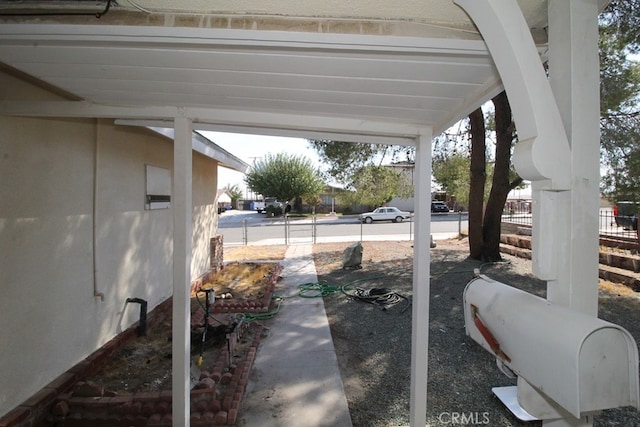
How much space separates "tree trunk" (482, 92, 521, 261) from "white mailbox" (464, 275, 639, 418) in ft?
26.7

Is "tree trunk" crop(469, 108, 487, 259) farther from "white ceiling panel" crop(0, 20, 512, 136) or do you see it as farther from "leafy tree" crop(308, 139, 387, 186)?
"white ceiling panel" crop(0, 20, 512, 136)

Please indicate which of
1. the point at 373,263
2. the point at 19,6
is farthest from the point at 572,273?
the point at 373,263

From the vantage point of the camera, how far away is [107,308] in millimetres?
3564

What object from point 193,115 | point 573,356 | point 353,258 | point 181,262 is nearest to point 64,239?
point 181,262

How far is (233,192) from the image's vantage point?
52500 mm

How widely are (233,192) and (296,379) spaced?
51.4 metres

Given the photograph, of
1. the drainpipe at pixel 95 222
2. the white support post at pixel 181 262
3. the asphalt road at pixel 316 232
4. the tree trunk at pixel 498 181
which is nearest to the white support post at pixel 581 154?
the white support post at pixel 181 262

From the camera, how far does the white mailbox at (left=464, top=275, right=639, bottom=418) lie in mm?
836

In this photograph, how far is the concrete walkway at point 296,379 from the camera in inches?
106

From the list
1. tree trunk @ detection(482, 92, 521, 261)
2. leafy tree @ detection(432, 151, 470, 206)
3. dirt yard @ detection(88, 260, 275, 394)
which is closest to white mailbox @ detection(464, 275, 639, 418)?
dirt yard @ detection(88, 260, 275, 394)

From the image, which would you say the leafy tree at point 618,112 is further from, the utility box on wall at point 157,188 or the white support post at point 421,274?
the utility box on wall at point 157,188

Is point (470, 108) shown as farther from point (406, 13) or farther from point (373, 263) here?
point (373, 263)

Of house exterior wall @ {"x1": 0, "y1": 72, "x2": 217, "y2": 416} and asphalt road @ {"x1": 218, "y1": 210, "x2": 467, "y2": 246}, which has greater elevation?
house exterior wall @ {"x1": 0, "y1": 72, "x2": 217, "y2": 416}

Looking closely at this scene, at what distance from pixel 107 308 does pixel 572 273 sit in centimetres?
414
